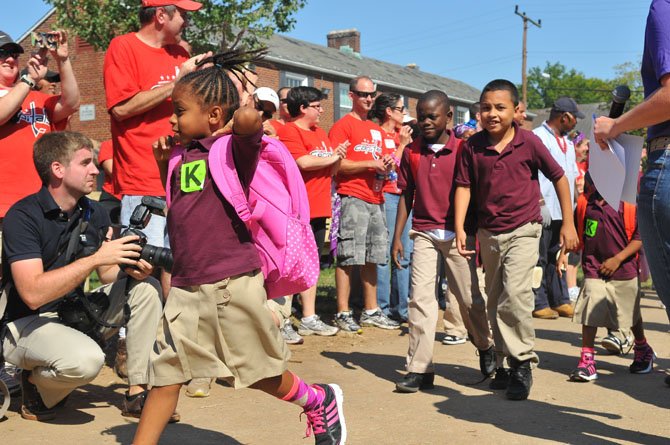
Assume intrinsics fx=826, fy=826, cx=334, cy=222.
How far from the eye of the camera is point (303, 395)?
4195 millimetres

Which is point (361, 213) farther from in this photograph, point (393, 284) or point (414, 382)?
point (414, 382)

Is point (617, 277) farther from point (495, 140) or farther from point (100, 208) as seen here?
point (100, 208)

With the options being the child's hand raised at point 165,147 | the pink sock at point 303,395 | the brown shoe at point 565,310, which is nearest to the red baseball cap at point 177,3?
the child's hand raised at point 165,147

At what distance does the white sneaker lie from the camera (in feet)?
26.8

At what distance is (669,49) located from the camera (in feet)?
11.6

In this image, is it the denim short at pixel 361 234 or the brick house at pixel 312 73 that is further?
the brick house at pixel 312 73

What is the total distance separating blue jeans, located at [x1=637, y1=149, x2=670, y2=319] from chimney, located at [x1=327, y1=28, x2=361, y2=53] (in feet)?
149

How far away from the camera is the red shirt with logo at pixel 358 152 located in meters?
8.70

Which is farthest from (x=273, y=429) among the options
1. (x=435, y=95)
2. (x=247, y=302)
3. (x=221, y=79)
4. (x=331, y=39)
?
(x=331, y=39)

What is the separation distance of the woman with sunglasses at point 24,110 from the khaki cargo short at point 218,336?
7.77 feet

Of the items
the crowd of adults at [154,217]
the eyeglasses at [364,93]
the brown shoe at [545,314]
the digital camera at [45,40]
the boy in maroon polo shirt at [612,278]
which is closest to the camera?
the crowd of adults at [154,217]

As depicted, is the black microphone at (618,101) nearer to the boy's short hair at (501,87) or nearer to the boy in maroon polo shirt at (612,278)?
the boy's short hair at (501,87)

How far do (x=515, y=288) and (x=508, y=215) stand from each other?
0.52 m

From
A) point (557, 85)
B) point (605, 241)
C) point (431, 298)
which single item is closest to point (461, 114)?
point (605, 241)
